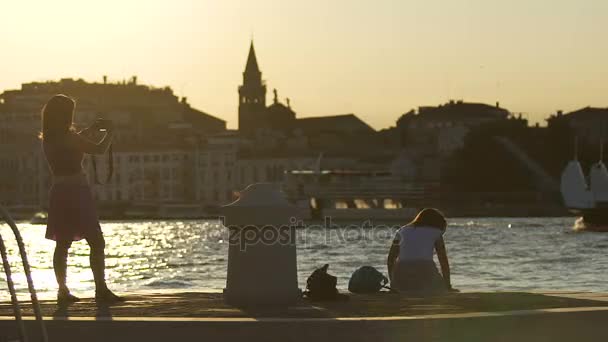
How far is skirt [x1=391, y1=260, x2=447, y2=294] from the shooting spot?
1120 centimetres

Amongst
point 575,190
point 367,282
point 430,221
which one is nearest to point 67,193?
point 367,282

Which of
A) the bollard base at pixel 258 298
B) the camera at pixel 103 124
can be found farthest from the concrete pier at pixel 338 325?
the camera at pixel 103 124

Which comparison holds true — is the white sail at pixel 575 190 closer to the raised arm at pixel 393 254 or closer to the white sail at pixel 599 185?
the white sail at pixel 599 185

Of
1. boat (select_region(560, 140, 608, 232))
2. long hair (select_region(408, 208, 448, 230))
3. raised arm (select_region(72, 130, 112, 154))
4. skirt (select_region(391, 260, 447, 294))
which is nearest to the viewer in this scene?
raised arm (select_region(72, 130, 112, 154))

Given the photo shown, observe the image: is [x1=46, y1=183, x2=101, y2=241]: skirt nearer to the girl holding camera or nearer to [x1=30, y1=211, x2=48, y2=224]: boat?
the girl holding camera

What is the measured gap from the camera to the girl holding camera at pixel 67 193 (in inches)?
396

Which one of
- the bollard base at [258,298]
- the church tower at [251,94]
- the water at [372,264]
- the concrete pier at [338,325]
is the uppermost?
the church tower at [251,94]

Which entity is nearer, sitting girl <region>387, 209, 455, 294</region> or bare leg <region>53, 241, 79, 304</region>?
bare leg <region>53, 241, 79, 304</region>

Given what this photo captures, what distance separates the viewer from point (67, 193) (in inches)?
399

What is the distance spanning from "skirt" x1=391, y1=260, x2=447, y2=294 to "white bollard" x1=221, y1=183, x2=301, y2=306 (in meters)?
→ 1.63

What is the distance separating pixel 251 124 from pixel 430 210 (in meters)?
164

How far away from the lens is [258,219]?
9.67 meters

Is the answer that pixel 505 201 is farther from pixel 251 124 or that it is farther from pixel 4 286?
pixel 4 286

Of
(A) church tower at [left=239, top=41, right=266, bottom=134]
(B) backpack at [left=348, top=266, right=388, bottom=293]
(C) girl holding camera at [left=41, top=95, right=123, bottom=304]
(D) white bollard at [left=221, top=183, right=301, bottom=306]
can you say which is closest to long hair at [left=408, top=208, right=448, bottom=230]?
(B) backpack at [left=348, top=266, right=388, bottom=293]
